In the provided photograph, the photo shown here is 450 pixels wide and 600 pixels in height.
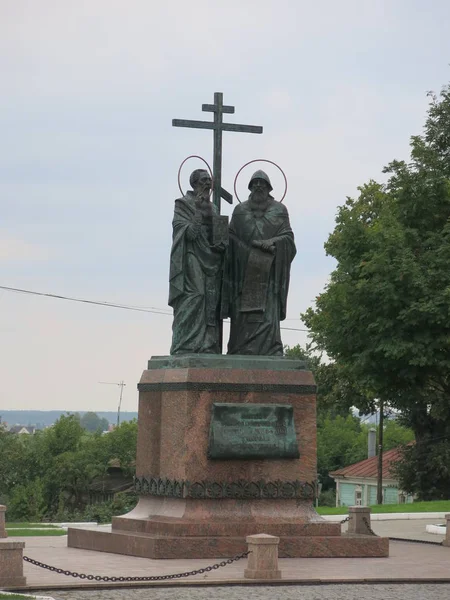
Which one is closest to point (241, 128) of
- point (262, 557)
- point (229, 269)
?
point (229, 269)

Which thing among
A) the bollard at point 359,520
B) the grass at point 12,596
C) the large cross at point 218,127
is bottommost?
the grass at point 12,596

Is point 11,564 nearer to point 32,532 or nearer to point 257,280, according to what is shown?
point 257,280

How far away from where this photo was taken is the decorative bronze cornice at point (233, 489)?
18.1 meters

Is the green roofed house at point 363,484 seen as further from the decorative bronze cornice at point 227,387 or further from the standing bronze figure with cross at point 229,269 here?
the decorative bronze cornice at point 227,387

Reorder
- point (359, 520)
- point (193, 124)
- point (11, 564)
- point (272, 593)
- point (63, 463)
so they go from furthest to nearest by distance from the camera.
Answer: point (63, 463) < point (359, 520) < point (193, 124) < point (11, 564) < point (272, 593)

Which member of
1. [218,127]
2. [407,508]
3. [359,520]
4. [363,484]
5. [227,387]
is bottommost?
[359,520]

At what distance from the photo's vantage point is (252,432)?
1844cm

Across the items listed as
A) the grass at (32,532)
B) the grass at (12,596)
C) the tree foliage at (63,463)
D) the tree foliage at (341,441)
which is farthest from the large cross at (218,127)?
the tree foliage at (63,463)

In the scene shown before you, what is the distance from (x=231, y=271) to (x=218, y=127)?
2121 millimetres

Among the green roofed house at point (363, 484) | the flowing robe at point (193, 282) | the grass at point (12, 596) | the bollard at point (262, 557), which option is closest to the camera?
the grass at point (12, 596)

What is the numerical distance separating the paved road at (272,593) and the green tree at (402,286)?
634 inches

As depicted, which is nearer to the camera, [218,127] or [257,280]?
[257,280]

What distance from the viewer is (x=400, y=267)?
3195cm

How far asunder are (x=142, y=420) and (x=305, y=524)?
2.65 metres
